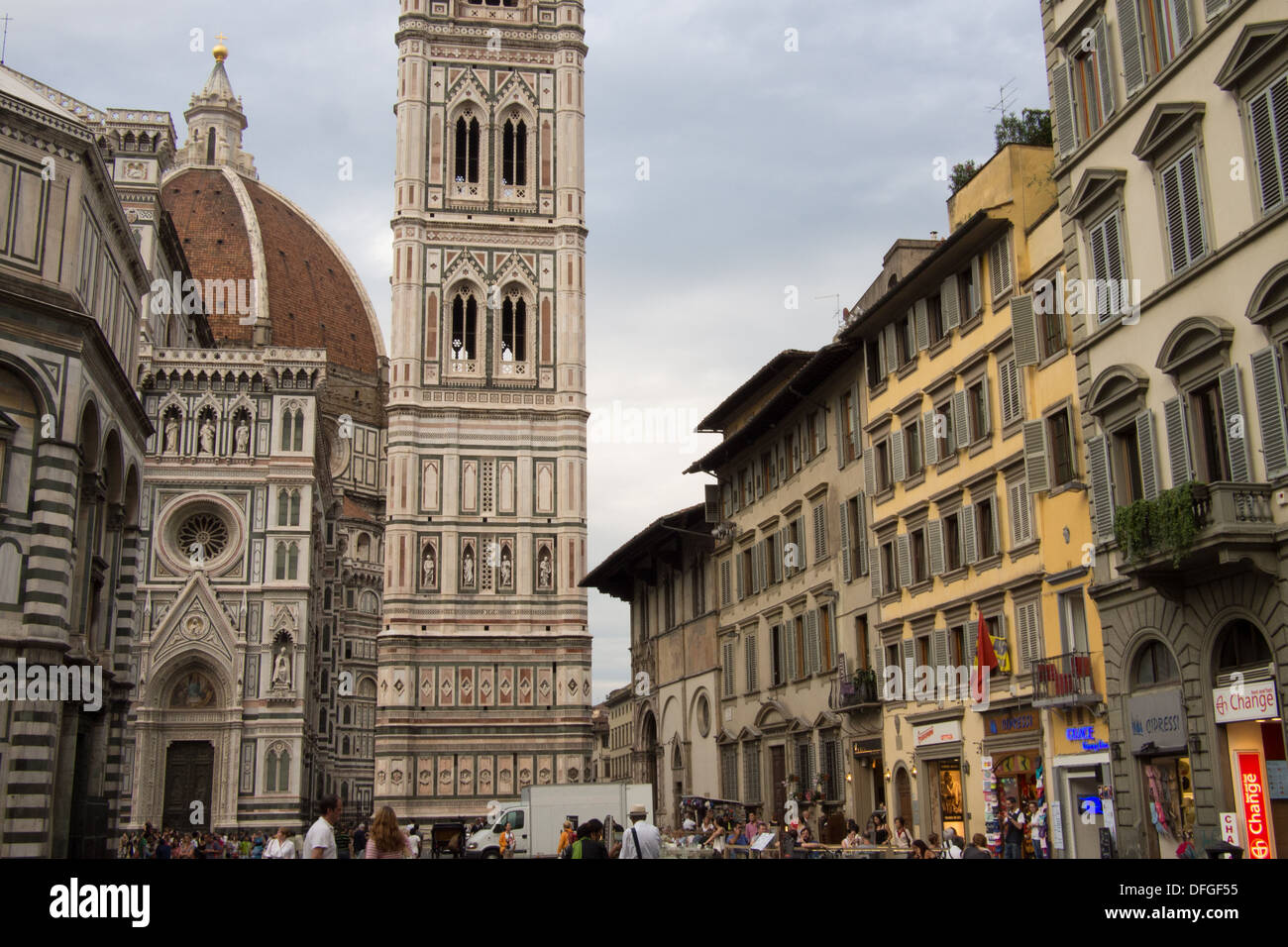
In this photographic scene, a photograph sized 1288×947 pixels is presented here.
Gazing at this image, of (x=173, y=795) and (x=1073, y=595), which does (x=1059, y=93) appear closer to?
(x=1073, y=595)

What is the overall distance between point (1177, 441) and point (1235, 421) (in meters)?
1.47

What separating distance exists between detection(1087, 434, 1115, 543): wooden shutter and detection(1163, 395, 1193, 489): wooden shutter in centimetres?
201

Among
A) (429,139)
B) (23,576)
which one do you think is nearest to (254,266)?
(429,139)

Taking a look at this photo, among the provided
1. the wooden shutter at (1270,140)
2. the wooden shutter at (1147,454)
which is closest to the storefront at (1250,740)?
the wooden shutter at (1147,454)

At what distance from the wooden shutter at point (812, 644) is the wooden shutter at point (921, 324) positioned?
8401mm

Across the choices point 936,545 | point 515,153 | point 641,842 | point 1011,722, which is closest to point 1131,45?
point 936,545

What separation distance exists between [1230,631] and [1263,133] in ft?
21.1

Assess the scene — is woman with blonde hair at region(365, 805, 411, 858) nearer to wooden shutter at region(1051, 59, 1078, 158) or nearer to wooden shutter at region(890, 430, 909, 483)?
wooden shutter at region(1051, 59, 1078, 158)

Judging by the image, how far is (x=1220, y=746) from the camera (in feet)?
60.8

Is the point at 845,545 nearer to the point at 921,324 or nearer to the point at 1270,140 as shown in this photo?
the point at 921,324

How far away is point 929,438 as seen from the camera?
98.1 feet

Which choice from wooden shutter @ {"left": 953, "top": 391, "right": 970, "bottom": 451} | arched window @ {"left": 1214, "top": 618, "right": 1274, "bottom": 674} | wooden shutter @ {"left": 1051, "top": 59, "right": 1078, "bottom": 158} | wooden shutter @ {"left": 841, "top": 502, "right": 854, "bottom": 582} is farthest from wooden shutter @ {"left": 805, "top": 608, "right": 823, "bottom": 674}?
arched window @ {"left": 1214, "top": 618, "right": 1274, "bottom": 674}

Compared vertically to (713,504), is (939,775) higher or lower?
lower

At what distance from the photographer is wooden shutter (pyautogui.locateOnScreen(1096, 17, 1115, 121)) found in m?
22.0
